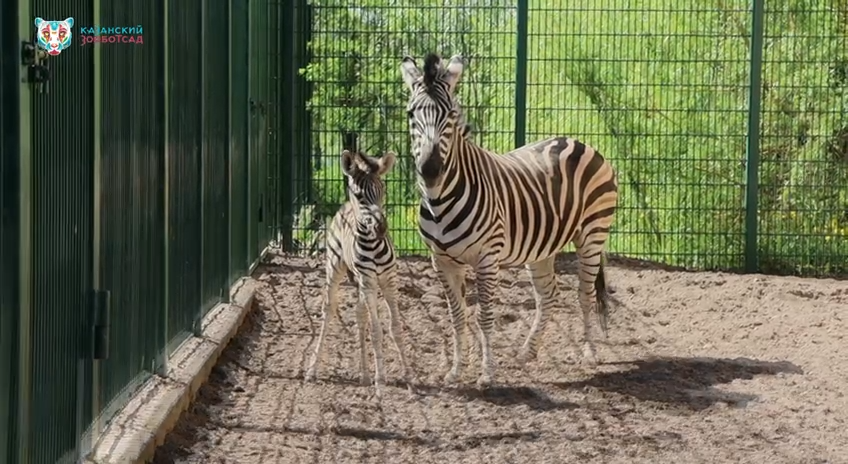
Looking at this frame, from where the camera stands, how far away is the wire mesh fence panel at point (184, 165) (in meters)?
7.66

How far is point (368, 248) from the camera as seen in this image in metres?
8.28

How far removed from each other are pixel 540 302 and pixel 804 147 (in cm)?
510

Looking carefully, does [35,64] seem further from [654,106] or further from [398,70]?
[654,106]

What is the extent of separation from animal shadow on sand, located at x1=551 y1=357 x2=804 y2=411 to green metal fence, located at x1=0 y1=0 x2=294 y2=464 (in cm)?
271

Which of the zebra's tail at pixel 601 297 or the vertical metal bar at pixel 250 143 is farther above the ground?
the vertical metal bar at pixel 250 143

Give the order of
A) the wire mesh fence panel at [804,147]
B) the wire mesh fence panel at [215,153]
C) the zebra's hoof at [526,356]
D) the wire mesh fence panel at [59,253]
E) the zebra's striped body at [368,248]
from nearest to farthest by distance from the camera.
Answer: the wire mesh fence panel at [59,253]
the zebra's striped body at [368,248]
the wire mesh fence panel at [215,153]
the zebra's hoof at [526,356]
the wire mesh fence panel at [804,147]

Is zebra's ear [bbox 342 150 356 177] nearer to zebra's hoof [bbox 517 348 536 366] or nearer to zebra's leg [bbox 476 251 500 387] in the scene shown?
zebra's leg [bbox 476 251 500 387]

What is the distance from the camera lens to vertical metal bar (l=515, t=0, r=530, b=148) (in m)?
13.2

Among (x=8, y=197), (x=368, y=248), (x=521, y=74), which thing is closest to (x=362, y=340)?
(x=368, y=248)

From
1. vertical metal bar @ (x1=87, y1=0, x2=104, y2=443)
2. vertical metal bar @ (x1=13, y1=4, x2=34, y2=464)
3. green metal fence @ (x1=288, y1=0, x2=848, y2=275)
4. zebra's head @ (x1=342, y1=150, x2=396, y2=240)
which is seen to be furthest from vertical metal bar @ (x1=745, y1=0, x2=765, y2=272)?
vertical metal bar @ (x1=13, y1=4, x2=34, y2=464)

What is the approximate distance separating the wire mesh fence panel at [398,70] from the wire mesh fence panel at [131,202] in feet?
20.6

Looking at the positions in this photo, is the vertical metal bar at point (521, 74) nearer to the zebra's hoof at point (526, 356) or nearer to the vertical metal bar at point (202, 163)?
the zebra's hoof at point (526, 356)

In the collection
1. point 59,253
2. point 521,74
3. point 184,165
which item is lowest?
point 59,253

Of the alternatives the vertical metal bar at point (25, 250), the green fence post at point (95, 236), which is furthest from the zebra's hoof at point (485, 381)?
the vertical metal bar at point (25, 250)
